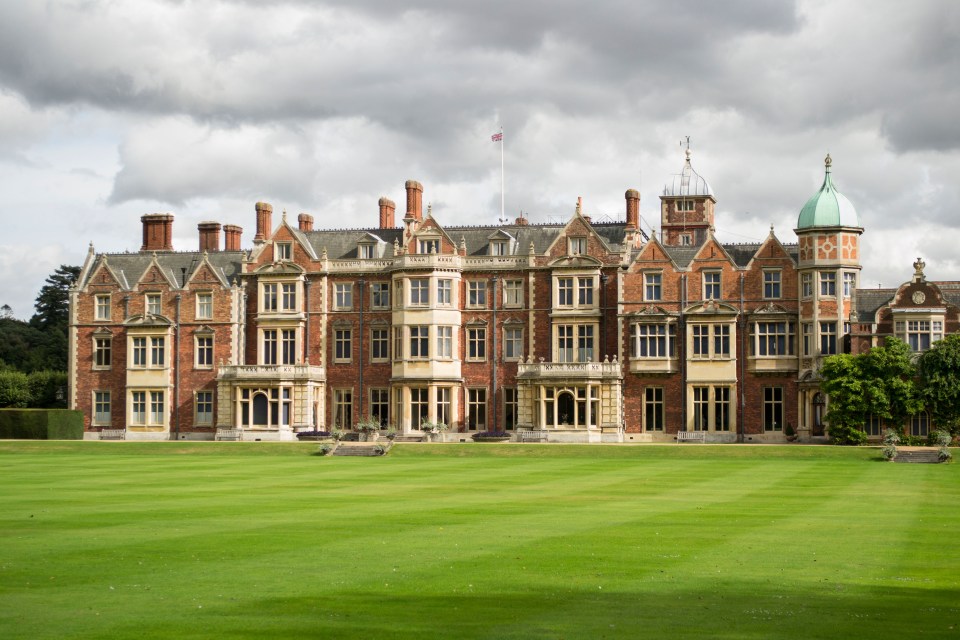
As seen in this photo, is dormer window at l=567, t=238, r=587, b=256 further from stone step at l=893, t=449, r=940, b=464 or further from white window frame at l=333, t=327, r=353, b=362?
stone step at l=893, t=449, r=940, b=464

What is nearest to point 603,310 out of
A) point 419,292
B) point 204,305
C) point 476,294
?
point 476,294

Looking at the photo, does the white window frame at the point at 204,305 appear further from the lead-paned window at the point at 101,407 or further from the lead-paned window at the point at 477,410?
the lead-paned window at the point at 477,410

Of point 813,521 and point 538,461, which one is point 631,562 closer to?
point 813,521

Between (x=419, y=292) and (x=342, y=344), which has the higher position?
(x=419, y=292)

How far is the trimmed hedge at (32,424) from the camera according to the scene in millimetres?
59031

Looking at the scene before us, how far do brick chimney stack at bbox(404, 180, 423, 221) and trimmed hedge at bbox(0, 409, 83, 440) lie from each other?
19.5m

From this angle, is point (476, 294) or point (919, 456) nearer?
point (919, 456)

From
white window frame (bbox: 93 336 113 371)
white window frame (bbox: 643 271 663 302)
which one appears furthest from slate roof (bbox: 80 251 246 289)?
white window frame (bbox: 643 271 663 302)

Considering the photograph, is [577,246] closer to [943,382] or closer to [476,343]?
[476,343]

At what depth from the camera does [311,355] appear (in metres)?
62.0

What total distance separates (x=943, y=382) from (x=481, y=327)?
21258mm

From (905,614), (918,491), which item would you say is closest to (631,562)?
(905,614)

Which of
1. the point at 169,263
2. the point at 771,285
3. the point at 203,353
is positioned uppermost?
the point at 169,263

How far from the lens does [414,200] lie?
206ft
